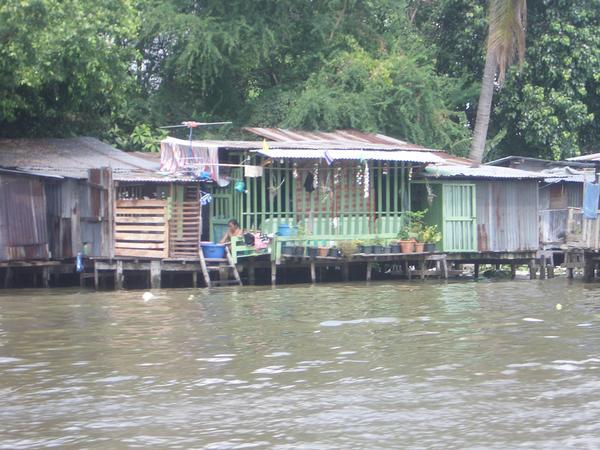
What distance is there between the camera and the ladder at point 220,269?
73.5 ft

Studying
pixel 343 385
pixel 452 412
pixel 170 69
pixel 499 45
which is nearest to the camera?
pixel 452 412

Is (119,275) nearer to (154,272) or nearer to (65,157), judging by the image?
(154,272)

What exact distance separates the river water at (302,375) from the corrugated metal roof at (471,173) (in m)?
7.13

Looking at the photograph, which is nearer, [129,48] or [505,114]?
[129,48]

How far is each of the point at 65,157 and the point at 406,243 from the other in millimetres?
7957

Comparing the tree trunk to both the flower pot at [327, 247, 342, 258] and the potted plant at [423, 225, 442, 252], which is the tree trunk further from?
the flower pot at [327, 247, 342, 258]

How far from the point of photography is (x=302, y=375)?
1136 centimetres

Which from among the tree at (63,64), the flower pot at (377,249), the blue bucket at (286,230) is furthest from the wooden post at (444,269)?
the tree at (63,64)

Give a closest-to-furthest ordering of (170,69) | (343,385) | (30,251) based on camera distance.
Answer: (343,385), (30,251), (170,69)

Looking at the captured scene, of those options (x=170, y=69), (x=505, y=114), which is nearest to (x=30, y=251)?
(x=170, y=69)

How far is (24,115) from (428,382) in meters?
18.0

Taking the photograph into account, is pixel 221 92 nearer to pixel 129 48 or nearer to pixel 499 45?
pixel 129 48

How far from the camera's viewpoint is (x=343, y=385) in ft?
35.4

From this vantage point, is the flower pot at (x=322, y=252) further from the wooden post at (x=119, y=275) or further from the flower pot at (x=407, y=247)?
the wooden post at (x=119, y=275)
